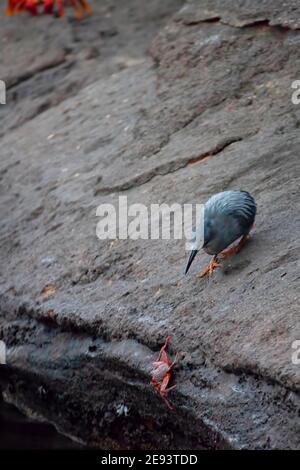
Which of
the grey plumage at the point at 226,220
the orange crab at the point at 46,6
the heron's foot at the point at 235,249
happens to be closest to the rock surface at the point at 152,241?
the heron's foot at the point at 235,249

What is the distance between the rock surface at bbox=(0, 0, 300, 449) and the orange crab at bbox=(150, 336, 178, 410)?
0.20 ft

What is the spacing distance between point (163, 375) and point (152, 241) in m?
1.06

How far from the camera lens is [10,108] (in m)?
7.90

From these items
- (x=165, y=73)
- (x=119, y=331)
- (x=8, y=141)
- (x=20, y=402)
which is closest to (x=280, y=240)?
(x=119, y=331)

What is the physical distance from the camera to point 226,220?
5.03 m

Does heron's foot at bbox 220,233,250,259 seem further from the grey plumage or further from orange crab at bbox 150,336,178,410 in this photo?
orange crab at bbox 150,336,178,410

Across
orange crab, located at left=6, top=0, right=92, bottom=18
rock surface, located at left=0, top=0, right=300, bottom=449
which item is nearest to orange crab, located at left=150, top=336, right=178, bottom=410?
rock surface, located at left=0, top=0, right=300, bottom=449

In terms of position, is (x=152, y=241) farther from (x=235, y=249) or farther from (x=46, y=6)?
(x=46, y=6)

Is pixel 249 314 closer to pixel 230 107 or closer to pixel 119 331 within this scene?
pixel 119 331

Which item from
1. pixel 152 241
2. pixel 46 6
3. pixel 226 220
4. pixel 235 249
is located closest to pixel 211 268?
pixel 235 249

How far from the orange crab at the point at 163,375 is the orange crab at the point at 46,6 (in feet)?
15.3

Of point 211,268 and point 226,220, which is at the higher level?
point 226,220

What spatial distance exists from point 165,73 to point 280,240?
7.77ft

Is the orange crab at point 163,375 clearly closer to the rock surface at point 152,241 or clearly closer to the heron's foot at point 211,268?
the rock surface at point 152,241
